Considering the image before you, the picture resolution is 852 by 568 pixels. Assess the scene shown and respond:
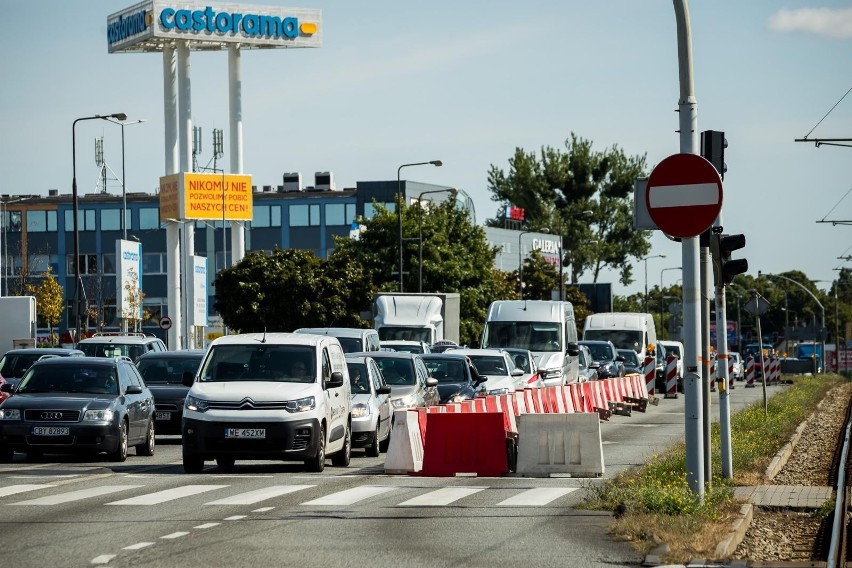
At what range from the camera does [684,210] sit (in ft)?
43.2

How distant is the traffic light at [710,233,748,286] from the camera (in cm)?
1697

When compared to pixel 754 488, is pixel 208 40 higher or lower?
higher

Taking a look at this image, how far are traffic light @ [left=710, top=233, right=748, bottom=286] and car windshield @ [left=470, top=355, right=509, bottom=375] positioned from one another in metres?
17.8

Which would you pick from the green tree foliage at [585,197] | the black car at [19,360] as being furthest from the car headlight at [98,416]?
the green tree foliage at [585,197]

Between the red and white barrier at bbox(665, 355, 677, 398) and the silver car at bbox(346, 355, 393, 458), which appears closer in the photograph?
the silver car at bbox(346, 355, 393, 458)

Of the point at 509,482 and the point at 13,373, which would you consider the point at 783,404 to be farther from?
the point at 509,482

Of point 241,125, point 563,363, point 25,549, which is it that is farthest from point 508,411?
point 241,125

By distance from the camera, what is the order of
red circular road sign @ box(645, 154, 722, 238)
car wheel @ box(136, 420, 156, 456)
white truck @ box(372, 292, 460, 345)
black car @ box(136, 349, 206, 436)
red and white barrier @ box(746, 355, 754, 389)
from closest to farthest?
red circular road sign @ box(645, 154, 722, 238) < car wheel @ box(136, 420, 156, 456) < black car @ box(136, 349, 206, 436) < white truck @ box(372, 292, 460, 345) < red and white barrier @ box(746, 355, 754, 389)

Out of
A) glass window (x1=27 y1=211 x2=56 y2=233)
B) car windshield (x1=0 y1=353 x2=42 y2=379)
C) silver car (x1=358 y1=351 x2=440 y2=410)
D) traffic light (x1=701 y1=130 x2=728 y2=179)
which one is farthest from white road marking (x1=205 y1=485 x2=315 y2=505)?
glass window (x1=27 y1=211 x2=56 y2=233)

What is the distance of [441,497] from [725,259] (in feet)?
13.5

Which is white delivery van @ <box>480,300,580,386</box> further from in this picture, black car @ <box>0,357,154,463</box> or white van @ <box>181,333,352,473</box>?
white van @ <box>181,333,352,473</box>

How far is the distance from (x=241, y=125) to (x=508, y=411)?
5925 centimetres

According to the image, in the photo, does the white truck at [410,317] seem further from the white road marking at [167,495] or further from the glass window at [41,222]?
the glass window at [41,222]

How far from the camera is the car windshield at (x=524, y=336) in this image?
4541 centimetres
